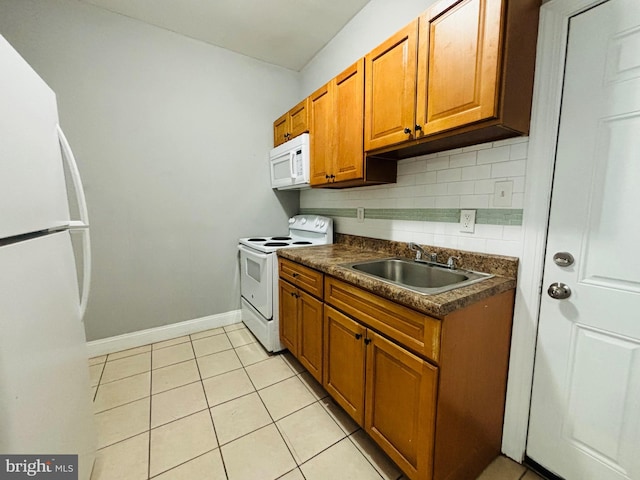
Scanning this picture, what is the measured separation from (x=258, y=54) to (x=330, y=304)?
253cm

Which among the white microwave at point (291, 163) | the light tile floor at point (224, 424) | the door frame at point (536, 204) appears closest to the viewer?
the door frame at point (536, 204)

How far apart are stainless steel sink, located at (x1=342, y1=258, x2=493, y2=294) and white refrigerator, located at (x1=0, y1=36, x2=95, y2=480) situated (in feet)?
3.95

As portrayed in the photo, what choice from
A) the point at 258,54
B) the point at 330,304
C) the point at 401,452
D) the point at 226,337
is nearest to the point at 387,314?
the point at 330,304

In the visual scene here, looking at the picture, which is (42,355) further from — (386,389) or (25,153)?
(386,389)

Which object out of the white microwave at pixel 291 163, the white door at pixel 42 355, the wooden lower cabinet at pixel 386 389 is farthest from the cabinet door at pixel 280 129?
the white door at pixel 42 355

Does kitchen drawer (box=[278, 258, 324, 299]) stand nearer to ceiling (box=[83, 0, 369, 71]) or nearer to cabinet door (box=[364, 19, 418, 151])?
cabinet door (box=[364, 19, 418, 151])

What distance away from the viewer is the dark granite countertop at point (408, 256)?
3.13 ft

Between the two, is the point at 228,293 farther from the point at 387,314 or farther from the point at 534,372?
the point at 534,372

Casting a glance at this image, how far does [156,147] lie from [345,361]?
2.30m

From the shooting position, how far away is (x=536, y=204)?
3.79 ft

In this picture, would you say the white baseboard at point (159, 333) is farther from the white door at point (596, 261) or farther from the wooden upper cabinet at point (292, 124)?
the white door at point (596, 261)

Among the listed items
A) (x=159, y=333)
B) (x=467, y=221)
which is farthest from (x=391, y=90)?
(x=159, y=333)

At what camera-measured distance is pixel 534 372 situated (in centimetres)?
122

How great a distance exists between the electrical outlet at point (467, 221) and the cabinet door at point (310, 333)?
922mm
